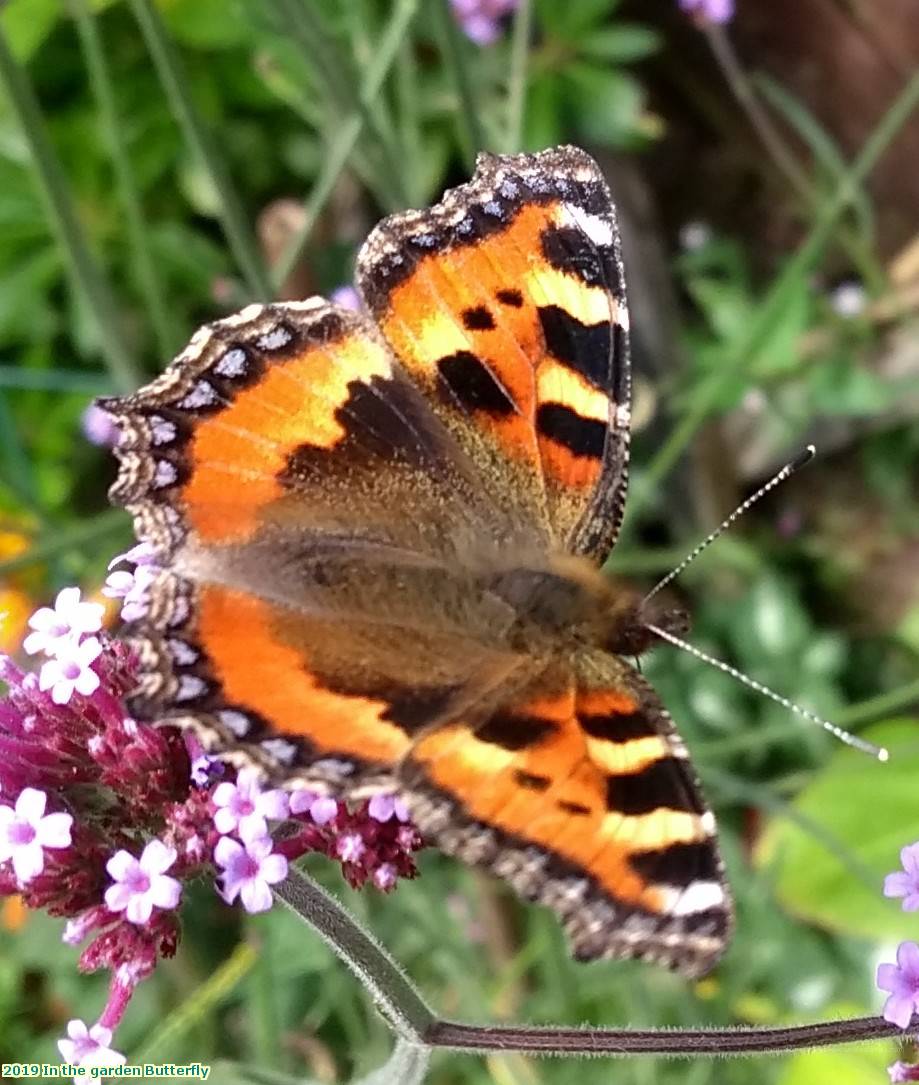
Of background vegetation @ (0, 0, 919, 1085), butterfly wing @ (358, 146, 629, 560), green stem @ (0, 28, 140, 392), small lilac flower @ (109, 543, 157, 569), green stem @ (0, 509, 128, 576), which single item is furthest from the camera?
background vegetation @ (0, 0, 919, 1085)

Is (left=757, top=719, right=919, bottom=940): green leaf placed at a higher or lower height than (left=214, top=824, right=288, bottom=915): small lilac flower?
higher

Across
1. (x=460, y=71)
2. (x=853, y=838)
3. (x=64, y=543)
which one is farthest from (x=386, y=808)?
(x=853, y=838)

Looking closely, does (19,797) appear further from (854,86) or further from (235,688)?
(854,86)

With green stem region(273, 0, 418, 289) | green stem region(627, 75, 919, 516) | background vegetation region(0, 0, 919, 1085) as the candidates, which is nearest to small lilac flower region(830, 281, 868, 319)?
background vegetation region(0, 0, 919, 1085)

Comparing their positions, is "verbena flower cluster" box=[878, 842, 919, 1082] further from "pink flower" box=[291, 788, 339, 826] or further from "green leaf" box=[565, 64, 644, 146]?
"green leaf" box=[565, 64, 644, 146]

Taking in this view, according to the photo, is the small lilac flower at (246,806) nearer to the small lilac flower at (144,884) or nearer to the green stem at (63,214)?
the small lilac flower at (144,884)

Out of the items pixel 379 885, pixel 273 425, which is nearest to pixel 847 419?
pixel 273 425

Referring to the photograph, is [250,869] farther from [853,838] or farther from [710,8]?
[710,8]
